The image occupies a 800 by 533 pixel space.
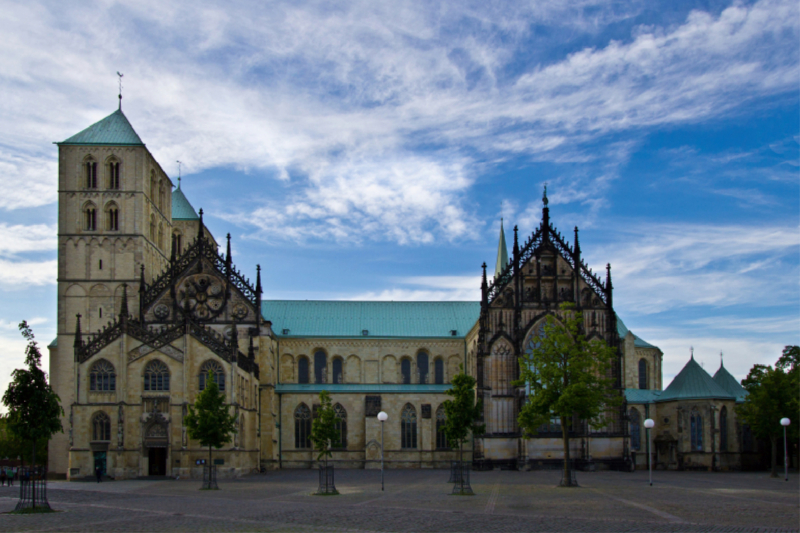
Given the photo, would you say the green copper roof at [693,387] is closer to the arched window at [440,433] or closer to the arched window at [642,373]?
the arched window at [642,373]

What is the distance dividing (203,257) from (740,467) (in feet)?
170

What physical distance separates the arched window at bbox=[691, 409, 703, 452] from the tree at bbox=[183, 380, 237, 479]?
43708mm

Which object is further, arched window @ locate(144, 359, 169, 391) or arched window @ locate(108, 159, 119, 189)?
arched window @ locate(108, 159, 119, 189)

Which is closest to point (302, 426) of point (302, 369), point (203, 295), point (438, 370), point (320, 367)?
point (302, 369)

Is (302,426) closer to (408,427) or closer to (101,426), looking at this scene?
(408,427)

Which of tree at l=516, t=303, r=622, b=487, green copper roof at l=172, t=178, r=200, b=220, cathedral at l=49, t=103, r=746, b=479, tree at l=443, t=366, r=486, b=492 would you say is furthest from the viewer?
green copper roof at l=172, t=178, r=200, b=220

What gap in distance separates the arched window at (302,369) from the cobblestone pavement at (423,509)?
33073 millimetres

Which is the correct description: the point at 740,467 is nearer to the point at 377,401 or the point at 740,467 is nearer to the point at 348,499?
the point at 377,401

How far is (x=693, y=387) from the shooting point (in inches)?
3034

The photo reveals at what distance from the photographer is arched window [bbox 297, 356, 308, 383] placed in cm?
8194

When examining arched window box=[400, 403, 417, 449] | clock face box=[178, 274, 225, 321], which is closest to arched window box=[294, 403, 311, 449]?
arched window box=[400, 403, 417, 449]

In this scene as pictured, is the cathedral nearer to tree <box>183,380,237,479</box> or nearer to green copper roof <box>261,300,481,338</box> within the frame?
green copper roof <box>261,300,481,338</box>

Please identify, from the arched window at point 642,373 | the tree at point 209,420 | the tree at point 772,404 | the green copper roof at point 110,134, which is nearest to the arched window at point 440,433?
the arched window at point 642,373

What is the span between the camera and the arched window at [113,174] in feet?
252
